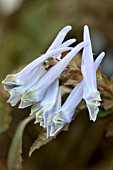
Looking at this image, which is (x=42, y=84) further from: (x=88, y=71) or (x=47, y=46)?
(x=47, y=46)

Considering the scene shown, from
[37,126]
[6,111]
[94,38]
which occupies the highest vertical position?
[6,111]

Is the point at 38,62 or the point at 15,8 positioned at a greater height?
the point at 38,62

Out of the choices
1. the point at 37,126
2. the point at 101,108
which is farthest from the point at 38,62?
the point at 37,126

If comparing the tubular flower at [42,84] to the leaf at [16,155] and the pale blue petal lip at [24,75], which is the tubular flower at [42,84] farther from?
the leaf at [16,155]

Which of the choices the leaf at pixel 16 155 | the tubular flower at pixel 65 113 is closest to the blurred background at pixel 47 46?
the leaf at pixel 16 155

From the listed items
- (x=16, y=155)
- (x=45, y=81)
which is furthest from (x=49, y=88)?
(x=16, y=155)

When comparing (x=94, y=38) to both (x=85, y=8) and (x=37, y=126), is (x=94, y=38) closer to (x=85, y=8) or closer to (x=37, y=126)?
(x=85, y=8)
